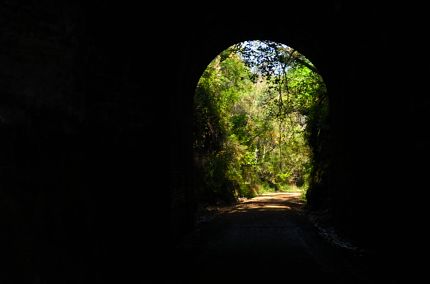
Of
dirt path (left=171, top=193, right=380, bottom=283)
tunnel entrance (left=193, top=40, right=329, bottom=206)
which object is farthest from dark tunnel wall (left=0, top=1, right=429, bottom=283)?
tunnel entrance (left=193, top=40, right=329, bottom=206)

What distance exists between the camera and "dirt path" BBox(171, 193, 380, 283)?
6.11 meters

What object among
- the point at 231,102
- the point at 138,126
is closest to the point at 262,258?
the point at 138,126

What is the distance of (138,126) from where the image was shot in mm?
7727

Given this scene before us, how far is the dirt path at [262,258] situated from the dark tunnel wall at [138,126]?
0.62 metres

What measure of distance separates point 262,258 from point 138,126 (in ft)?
9.86

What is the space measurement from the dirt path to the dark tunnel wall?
616 millimetres

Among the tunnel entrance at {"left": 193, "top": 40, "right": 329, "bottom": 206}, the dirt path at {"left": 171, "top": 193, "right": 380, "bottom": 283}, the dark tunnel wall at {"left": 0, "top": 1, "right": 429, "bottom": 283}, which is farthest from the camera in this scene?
the tunnel entrance at {"left": 193, "top": 40, "right": 329, "bottom": 206}

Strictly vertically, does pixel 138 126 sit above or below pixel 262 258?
above

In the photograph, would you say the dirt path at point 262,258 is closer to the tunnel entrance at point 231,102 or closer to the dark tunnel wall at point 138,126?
the dark tunnel wall at point 138,126

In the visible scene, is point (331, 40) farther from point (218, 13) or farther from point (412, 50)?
point (412, 50)

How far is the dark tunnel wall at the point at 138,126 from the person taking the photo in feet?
14.5

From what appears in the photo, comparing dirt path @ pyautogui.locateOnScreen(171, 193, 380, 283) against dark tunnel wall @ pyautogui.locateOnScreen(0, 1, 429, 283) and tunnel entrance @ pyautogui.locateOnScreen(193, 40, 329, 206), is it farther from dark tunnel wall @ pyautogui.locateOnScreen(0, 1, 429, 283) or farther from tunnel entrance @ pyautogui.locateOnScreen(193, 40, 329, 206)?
tunnel entrance @ pyautogui.locateOnScreen(193, 40, 329, 206)

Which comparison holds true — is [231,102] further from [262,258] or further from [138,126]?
[262,258]

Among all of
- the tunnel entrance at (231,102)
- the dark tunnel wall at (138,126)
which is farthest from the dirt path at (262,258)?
the tunnel entrance at (231,102)
